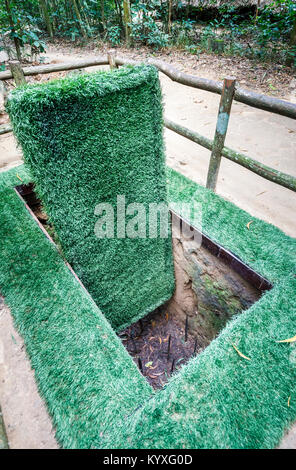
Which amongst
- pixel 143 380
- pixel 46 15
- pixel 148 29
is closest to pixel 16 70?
pixel 143 380

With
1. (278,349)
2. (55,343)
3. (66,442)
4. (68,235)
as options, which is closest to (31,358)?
(55,343)

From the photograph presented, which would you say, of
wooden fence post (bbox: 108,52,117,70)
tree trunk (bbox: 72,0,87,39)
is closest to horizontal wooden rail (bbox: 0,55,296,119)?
wooden fence post (bbox: 108,52,117,70)

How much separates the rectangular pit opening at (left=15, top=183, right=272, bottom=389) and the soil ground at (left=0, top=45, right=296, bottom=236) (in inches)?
34.1

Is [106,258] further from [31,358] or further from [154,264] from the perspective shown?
[31,358]

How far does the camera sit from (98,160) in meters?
1.63

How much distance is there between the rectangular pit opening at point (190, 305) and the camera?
6.31 ft

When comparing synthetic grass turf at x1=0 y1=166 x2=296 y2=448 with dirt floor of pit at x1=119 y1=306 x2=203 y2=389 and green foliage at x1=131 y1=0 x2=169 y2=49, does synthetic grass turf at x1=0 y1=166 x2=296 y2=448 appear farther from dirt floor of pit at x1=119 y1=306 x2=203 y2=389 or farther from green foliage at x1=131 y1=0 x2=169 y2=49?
green foliage at x1=131 y1=0 x2=169 y2=49

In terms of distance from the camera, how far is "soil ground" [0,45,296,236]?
9.49 feet

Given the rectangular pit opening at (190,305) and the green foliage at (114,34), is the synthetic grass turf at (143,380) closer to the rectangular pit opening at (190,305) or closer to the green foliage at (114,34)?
the rectangular pit opening at (190,305)

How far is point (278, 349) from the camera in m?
1.34

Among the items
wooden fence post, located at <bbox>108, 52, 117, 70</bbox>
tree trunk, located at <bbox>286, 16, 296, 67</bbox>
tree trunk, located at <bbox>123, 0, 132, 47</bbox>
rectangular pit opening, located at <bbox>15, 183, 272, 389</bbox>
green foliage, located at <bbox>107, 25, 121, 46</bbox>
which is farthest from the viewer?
green foliage, located at <bbox>107, 25, 121, 46</bbox>

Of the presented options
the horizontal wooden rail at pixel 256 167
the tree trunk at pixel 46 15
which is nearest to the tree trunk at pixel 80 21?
the tree trunk at pixel 46 15

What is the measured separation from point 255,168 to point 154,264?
117cm

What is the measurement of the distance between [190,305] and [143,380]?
1.19m
